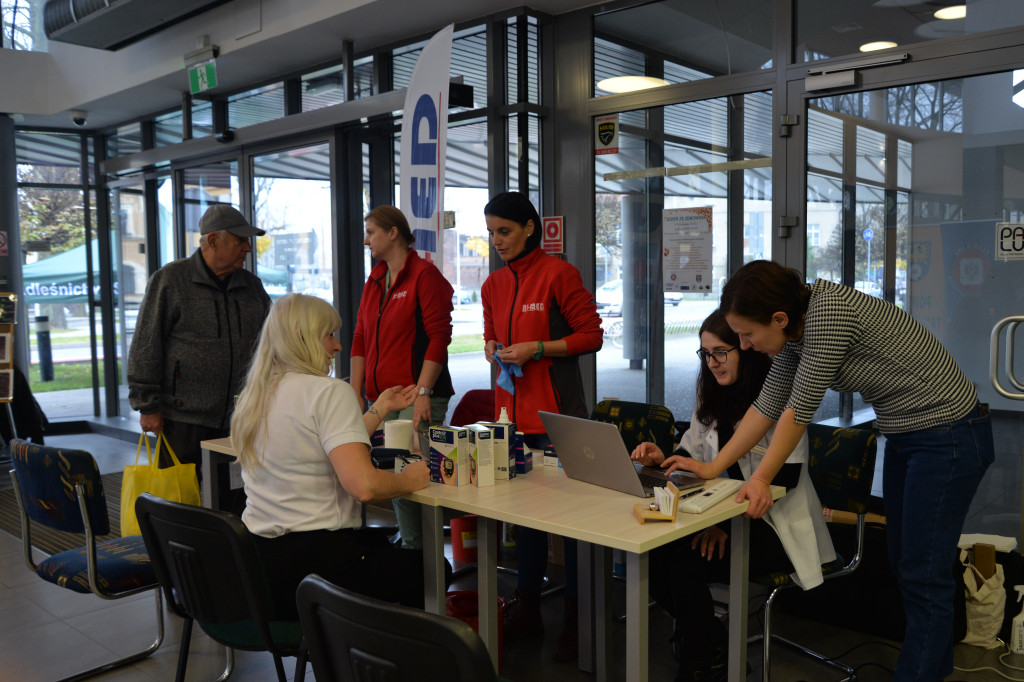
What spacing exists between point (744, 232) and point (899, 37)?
1.02 meters

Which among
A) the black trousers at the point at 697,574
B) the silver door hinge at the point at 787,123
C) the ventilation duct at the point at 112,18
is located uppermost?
the ventilation duct at the point at 112,18

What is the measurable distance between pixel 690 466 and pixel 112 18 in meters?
4.99

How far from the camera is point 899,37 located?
344cm

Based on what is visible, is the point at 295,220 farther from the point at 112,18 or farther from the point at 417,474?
the point at 417,474

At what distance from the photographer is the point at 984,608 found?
3.14 meters

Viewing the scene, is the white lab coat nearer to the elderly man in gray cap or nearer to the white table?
the white table

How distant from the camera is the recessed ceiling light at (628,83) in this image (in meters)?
4.21

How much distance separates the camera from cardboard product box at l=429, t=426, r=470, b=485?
2461 millimetres

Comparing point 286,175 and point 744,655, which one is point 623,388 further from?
point 286,175

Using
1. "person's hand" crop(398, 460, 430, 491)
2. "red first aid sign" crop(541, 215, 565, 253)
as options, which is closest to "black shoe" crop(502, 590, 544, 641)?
"person's hand" crop(398, 460, 430, 491)

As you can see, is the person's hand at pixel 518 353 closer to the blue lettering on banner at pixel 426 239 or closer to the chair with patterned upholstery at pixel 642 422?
the chair with patterned upholstery at pixel 642 422

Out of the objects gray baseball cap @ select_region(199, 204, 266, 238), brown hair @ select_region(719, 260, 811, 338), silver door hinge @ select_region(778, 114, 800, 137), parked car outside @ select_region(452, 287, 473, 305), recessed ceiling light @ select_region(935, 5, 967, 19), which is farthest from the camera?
parked car outside @ select_region(452, 287, 473, 305)

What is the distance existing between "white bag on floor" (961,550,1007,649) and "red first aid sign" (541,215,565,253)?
244cm

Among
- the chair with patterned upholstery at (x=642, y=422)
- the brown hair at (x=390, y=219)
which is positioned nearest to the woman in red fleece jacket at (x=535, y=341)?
the chair with patterned upholstery at (x=642, y=422)
